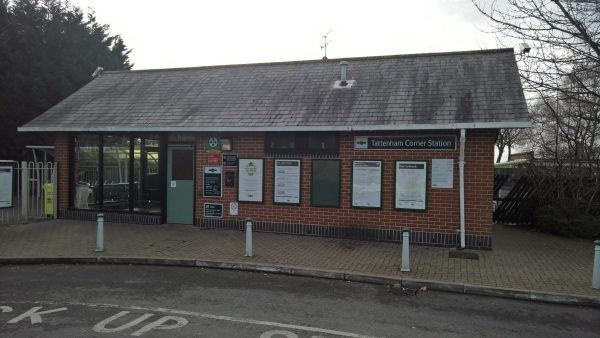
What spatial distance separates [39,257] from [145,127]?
436cm

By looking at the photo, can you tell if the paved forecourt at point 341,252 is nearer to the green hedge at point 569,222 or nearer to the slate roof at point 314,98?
the green hedge at point 569,222

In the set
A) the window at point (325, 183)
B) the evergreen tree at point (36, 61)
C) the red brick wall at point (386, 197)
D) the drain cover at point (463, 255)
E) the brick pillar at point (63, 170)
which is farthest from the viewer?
the evergreen tree at point (36, 61)

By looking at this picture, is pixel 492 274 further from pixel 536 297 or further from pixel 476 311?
pixel 476 311

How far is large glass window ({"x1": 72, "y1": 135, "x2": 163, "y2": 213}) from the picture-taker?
12.7m

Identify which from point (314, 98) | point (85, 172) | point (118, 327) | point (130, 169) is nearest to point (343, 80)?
point (314, 98)

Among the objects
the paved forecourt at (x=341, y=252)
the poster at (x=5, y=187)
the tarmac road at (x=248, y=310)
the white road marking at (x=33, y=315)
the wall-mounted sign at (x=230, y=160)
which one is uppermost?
the wall-mounted sign at (x=230, y=160)

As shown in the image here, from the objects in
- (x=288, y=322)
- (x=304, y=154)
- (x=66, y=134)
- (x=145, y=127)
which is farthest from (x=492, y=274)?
(x=66, y=134)

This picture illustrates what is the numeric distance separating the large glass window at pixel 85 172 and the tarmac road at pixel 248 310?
18.2ft

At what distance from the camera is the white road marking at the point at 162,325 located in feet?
17.2

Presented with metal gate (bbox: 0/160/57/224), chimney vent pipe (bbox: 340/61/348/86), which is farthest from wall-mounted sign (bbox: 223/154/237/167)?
metal gate (bbox: 0/160/57/224)

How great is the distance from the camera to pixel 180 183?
12297 millimetres

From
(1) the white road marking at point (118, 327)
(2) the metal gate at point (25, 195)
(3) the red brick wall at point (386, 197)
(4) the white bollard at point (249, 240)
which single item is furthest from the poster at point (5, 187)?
(1) the white road marking at point (118, 327)

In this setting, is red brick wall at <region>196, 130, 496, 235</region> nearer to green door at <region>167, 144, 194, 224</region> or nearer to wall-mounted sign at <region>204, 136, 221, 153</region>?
wall-mounted sign at <region>204, 136, 221, 153</region>

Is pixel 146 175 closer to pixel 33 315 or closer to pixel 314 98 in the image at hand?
pixel 314 98
